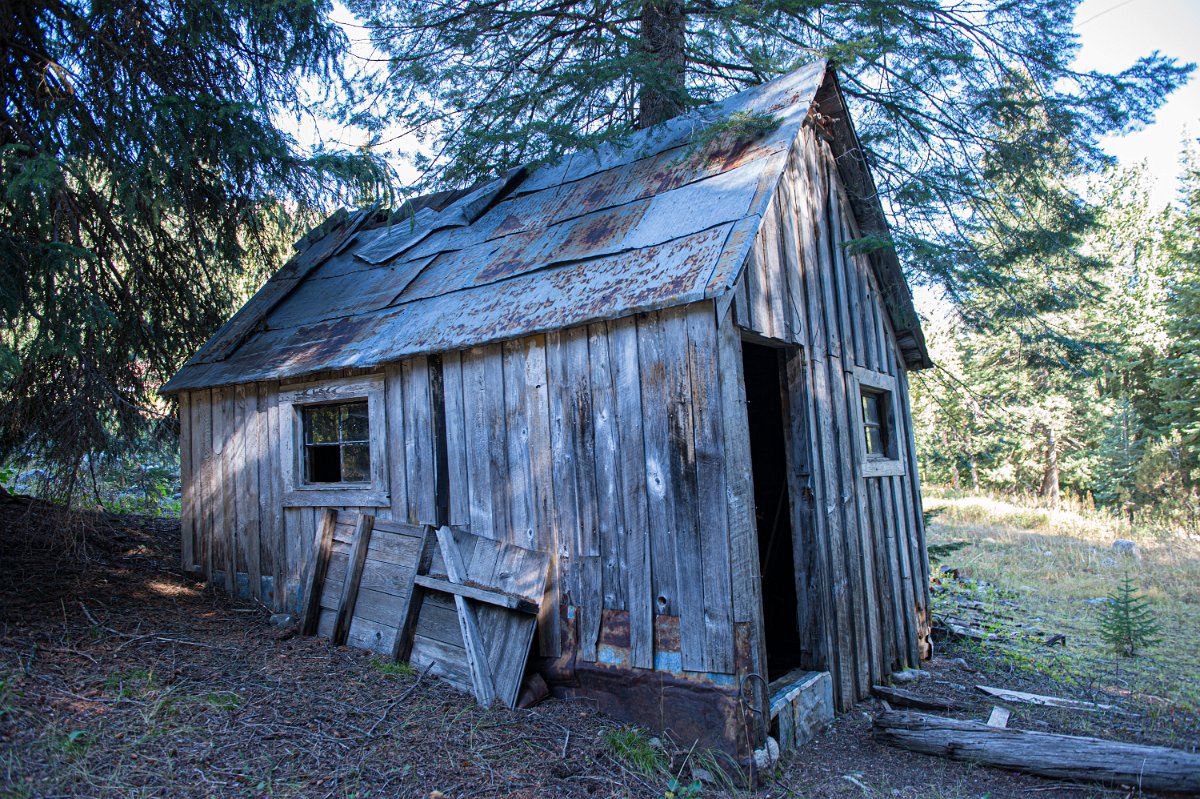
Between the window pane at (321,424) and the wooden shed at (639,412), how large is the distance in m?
0.03

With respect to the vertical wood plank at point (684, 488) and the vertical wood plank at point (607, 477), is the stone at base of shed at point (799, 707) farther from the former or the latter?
the vertical wood plank at point (607, 477)

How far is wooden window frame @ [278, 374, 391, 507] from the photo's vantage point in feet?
20.4

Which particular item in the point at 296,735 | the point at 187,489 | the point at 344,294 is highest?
the point at 344,294

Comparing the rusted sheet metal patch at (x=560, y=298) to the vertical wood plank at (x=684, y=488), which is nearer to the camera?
the vertical wood plank at (x=684, y=488)

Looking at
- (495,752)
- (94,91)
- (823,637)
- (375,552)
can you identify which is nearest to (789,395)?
(823,637)

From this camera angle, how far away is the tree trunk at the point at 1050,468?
2603 centimetres

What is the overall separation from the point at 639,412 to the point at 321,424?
12.0 feet

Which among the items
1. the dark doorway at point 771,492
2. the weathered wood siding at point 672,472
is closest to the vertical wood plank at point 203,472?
the weathered wood siding at point 672,472

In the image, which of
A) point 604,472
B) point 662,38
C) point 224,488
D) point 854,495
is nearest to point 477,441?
point 604,472

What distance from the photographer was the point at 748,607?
4270 mm

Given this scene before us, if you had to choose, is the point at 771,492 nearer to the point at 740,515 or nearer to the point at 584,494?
the point at 584,494

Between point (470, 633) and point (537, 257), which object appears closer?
point (470, 633)

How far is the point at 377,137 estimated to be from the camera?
27.2 ft

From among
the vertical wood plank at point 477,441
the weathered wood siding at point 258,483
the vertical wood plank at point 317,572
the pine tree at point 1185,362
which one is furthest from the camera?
the pine tree at point 1185,362
